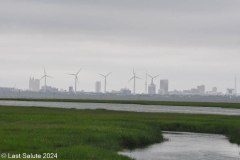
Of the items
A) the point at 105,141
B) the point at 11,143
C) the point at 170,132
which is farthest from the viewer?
the point at 170,132

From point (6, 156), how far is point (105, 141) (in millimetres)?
13237

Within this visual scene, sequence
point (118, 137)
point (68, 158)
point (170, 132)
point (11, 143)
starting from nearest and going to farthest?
point (68, 158)
point (11, 143)
point (118, 137)
point (170, 132)

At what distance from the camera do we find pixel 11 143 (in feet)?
109

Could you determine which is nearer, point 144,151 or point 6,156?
point 6,156

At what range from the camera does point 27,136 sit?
37.3 m

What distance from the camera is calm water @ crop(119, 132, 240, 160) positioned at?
130ft

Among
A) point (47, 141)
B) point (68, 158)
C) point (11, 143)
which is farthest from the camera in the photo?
point (47, 141)

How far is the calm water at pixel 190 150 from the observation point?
39.7 meters

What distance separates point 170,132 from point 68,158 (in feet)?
101

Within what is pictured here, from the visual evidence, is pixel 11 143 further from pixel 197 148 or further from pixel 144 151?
pixel 197 148

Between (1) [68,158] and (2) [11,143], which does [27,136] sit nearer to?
(2) [11,143]

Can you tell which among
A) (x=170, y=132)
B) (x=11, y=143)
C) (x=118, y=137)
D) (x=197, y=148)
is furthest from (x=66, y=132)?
(x=170, y=132)

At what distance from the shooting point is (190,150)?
44.1m

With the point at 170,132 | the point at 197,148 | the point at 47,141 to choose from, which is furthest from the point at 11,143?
the point at 170,132
